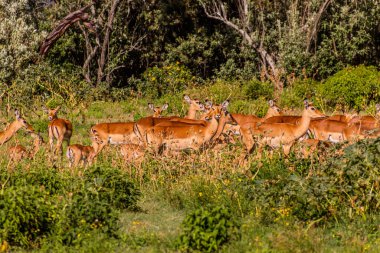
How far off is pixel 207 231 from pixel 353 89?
12.8 metres

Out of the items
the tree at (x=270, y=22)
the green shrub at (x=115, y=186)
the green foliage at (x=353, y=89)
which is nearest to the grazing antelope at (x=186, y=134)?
the green shrub at (x=115, y=186)

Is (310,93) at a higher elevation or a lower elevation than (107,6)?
lower

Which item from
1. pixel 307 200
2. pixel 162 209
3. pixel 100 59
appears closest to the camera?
pixel 307 200

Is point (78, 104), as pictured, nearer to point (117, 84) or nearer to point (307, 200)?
point (117, 84)

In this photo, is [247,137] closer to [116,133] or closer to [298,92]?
[116,133]

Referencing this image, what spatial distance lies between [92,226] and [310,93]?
13.2 meters

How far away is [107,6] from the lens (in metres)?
23.4

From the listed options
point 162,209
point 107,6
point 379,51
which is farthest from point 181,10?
point 162,209

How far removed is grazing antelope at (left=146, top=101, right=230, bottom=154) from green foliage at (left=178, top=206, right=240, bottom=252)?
5.40 m

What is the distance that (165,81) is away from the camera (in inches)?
868

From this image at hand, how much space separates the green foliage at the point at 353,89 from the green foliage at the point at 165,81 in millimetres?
3880

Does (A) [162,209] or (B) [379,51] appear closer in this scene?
(A) [162,209]

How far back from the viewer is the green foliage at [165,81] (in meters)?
21.8

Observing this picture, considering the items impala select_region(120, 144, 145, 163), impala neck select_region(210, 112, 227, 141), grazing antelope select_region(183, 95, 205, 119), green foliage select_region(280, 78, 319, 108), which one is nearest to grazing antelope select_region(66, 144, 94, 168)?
impala select_region(120, 144, 145, 163)
